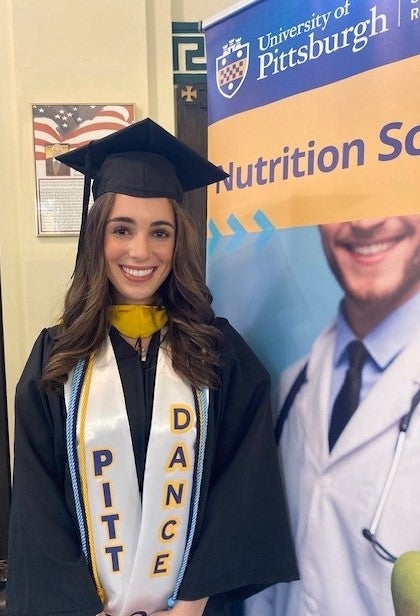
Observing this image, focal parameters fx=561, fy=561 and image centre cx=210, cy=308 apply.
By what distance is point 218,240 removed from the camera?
1.54 meters

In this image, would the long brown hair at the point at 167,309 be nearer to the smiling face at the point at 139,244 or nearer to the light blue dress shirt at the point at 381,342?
the smiling face at the point at 139,244

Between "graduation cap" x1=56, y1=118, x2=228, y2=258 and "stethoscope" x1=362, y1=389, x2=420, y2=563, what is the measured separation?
0.67 meters

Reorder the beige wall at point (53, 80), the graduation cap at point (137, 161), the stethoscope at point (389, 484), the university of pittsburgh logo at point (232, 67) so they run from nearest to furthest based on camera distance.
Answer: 1. the stethoscope at point (389, 484)
2. the graduation cap at point (137, 161)
3. the university of pittsburgh logo at point (232, 67)
4. the beige wall at point (53, 80)

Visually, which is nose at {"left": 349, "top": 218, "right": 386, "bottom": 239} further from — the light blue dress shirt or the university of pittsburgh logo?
the university of pittsburgh logo

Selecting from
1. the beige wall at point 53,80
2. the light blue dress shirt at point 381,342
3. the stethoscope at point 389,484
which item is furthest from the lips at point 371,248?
the beige wall at point 53,80

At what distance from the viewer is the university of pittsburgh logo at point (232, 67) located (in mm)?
1418

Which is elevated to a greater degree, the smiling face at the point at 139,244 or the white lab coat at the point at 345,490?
the smiling face at the point at 139,244

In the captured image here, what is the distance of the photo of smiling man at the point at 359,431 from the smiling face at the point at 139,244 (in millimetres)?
360

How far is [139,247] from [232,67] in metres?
0.58

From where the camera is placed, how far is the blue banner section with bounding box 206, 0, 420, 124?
1118mm

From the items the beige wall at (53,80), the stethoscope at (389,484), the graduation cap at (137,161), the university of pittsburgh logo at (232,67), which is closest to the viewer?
the stethoscope at (389,484)

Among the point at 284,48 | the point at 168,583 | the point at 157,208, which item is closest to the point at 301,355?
the point at 157,208

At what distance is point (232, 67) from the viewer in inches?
57.0

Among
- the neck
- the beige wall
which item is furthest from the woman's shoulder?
the beige wall
